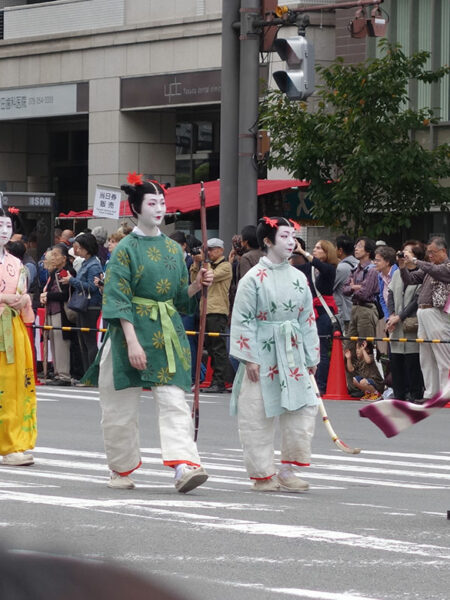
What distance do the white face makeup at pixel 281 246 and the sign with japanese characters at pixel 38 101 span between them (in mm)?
22249

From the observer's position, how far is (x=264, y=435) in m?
8.34

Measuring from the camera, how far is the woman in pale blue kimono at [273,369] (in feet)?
27.3

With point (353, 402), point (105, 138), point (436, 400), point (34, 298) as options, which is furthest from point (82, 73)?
point (436, 400)

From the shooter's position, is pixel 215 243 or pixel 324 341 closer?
pixel 324 341

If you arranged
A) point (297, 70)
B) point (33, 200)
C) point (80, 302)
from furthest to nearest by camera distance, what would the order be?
point (33, 200) < point (80, 302) < point (297, 70)

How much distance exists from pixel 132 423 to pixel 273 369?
37.3 inches

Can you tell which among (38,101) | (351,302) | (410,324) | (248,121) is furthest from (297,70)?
(38,101)

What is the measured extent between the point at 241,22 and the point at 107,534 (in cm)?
1236

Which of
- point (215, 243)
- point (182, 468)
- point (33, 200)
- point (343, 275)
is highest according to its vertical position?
point (33, 200)

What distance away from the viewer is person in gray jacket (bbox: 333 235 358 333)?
16.2 meters

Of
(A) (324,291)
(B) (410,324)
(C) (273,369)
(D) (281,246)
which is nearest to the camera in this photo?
(C) (273,369)

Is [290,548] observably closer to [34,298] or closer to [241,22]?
[241,22]

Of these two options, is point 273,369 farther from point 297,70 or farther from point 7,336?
point 297,70

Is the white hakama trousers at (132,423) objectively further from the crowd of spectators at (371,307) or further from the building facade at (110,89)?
the building facade at (110,89)
